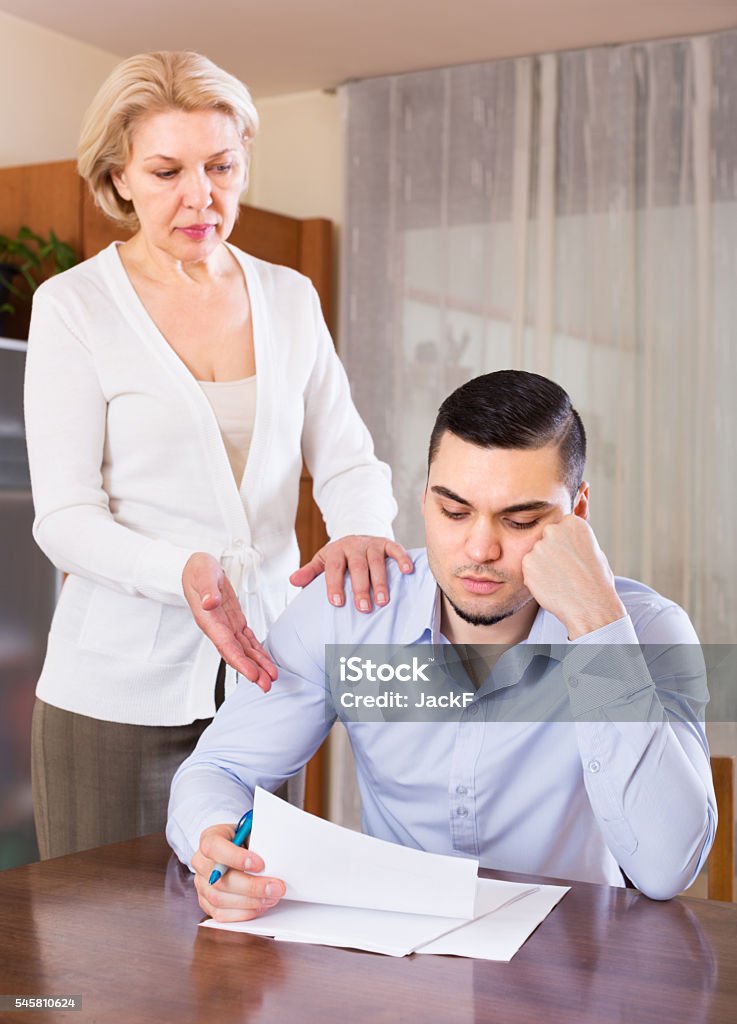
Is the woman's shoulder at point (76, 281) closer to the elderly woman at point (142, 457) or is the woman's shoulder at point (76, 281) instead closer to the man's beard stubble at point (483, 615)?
the elderly woman at point (142, 457)

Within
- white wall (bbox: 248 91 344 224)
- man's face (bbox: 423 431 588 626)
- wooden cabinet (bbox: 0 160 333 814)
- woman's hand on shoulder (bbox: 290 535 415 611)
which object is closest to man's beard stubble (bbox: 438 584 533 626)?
man's face (bbox: 423 431 588 626)

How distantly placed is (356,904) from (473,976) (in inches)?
7.7

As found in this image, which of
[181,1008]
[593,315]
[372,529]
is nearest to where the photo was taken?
[181,1008]

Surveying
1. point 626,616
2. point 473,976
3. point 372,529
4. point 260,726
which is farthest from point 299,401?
point 473,976

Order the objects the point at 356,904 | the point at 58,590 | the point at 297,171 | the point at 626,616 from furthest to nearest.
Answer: the point at 297,171, the point at 58,590, the point at 626,616, the point at 356,904

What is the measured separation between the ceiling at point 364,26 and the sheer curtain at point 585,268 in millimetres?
110

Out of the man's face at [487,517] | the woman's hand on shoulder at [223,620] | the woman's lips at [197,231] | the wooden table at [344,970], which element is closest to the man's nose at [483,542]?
the man's face at [487,517]

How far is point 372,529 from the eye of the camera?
188 cm

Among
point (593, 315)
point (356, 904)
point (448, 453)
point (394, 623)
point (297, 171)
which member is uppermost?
point (297, 171)

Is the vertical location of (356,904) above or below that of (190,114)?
below

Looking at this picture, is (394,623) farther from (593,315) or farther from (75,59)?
(75,59)

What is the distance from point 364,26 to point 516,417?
260 centimetres

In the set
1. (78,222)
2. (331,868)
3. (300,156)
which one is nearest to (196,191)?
(331,868)

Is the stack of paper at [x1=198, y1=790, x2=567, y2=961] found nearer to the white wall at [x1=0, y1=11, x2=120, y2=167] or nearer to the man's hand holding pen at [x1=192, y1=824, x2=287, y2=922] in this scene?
the man's hand holding pen at [x1=192, y1=824, x2=287, y2=922]
